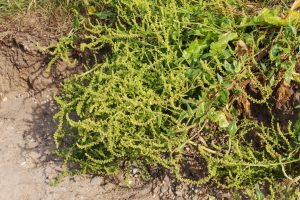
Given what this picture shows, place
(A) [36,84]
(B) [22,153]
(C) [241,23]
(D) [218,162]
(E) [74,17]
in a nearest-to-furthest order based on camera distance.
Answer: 1. (D) [218,162]
2. (C) [241,23]
3. (B) [22,153]
4. (E) [74,17]
5. (A) [36,84]

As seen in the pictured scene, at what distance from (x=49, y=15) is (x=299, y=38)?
1618 millimetres

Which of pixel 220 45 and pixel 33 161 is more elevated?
pixel 220 45

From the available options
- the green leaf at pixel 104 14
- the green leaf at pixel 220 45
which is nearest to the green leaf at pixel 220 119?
the green leaf at pixel 220 45

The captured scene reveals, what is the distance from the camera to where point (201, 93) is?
6.58 ft

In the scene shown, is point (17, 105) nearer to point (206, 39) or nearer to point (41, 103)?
point (41, 103)

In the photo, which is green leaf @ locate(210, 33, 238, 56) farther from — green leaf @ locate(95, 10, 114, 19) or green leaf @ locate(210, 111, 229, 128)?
green leaf @ locate(95, 10, 114, 19)

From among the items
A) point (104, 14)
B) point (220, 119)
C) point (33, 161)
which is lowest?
point (33, 161)

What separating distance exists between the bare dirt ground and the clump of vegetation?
125 millimetres

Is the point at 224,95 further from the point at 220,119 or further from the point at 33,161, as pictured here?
the point at 33,161

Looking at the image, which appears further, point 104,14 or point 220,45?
point 104,14

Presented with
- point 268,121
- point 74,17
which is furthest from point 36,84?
point 268,121

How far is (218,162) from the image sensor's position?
1.90 m

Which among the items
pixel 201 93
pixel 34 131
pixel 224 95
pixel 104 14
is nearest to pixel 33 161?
pixel 34 131

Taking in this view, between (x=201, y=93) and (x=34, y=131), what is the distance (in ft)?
3.96
